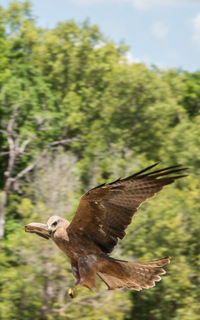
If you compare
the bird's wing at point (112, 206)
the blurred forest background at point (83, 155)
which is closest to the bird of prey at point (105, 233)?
the bird's wing at point (112, 206)

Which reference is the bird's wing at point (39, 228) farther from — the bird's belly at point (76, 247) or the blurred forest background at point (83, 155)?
the blurred forest background at point (83, 155)

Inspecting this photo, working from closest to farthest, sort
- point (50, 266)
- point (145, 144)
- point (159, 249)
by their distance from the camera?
point (50, 266)
point (159, 249)
point (145, 144)

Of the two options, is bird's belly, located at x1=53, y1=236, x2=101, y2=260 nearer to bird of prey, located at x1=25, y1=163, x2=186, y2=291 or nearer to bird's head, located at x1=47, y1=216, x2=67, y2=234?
bird of prey, located at x1=25, y1=163, x2=186, y2=291

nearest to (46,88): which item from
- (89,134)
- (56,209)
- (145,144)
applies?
(89,134)

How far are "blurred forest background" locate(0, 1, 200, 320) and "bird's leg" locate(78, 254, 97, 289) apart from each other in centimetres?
927

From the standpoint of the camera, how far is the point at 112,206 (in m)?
6.45

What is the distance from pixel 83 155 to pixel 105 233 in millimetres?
20581

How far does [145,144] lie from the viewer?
93.6 ft

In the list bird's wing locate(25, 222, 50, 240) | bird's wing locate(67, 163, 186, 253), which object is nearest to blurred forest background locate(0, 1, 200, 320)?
bird's wing locate(25, 222, 50, 240)

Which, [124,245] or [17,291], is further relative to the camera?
[124,245]

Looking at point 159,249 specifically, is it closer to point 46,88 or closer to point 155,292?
point 155,292

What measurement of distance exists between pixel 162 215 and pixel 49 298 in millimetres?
4828

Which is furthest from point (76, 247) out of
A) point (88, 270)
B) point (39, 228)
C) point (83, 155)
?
point (83, 155)

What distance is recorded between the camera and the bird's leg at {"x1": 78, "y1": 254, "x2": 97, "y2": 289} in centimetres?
657
